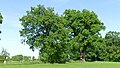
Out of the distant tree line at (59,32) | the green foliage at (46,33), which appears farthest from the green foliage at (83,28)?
the green foliage at (46,33)

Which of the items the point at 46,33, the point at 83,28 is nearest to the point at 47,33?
the point at 46,33

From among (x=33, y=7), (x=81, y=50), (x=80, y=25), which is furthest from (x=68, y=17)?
(x=33, y=7)

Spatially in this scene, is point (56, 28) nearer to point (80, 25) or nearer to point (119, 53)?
point (80, 25)

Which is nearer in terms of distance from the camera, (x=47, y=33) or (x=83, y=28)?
(x=47, y=33)

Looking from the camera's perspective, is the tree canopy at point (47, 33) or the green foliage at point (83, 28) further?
the green foliage at point (83, 28)

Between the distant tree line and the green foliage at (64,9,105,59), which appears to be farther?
the green foliage at (64,9,105,59)

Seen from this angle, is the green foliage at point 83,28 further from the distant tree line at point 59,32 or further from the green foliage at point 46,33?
the green foliage at point 46,33

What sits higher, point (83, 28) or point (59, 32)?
point (83, 28)

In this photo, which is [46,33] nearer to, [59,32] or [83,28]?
[59,32]

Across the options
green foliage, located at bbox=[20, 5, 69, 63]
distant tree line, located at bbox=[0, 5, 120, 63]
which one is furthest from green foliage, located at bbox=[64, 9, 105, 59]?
green foliage, located at bbox=[20, 5, 69, 63]

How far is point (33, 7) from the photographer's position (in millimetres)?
65812

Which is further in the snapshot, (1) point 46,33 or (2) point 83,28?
(2) point 83,28

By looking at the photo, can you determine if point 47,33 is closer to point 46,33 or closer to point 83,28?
point 46,33

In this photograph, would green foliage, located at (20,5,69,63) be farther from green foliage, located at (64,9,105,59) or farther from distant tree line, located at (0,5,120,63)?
green foliage, located at (64,9,105,59)
